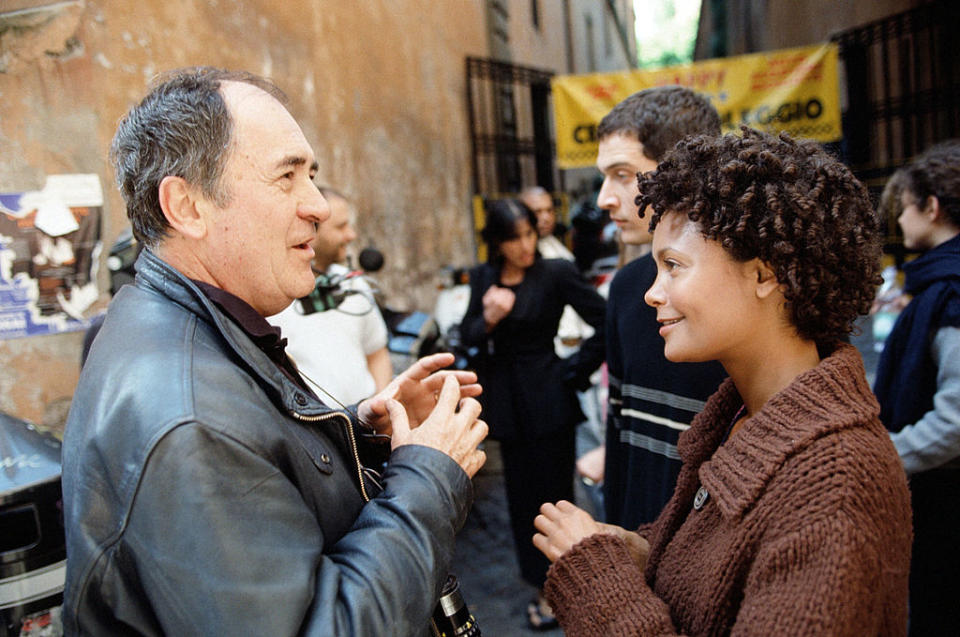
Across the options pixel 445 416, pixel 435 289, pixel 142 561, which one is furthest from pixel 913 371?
pixel 435 289

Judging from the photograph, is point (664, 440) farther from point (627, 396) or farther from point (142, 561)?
point (142, 561)

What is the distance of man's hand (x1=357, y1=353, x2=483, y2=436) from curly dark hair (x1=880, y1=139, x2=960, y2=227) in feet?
6.78

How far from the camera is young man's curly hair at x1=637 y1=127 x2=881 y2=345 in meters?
1.25

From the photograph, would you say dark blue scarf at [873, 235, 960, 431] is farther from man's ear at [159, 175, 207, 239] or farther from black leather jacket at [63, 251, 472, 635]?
man's ear at [159, 175, 207, 239]

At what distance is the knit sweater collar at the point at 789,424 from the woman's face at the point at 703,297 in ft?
0.58

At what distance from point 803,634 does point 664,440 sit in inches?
43.8

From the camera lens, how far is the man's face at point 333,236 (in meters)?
3.41

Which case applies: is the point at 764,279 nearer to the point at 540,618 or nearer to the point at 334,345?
the point at 334,345

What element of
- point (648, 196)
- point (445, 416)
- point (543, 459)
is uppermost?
point (648, 196)

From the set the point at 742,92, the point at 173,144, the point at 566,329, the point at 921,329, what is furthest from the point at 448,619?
the point at 742,92

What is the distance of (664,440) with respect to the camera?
210cm

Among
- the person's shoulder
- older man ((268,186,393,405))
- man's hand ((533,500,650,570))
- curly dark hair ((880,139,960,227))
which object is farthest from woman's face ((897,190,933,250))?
older man ((268,186,393,405))

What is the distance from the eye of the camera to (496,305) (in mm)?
3652

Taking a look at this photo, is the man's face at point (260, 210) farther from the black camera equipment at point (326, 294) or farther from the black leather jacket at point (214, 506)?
the black camera equipment at point (326, 294)
